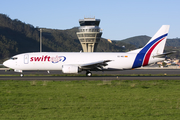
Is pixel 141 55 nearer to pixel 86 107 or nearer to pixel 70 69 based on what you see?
pixel 70 69

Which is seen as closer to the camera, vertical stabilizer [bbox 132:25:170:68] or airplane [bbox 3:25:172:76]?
airplane [bbox 3:25:172:76]

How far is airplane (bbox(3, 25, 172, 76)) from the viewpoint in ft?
114

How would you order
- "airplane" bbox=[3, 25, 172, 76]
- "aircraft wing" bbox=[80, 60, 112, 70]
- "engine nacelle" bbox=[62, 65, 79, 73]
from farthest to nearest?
"airplane" bbox=[3, 25, 172, 76]
"aircraft wing" bbox=[80, 60, 112, 70]
"engine nacelle" bbox=[62, 65, 79, 73]

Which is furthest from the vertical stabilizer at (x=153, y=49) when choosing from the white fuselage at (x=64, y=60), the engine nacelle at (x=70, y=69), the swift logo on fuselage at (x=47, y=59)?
the swift logo on fuselage at (x=47, y=59)

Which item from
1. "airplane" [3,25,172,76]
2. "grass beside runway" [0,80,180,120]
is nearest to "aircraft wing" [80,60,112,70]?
"airplane" [3,25,172,76]

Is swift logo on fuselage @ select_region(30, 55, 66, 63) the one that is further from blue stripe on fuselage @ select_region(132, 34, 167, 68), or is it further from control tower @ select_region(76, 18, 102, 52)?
control tower @ select_region(76, 18, 102, 52)

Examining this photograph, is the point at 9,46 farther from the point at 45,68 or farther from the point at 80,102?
the point at 80,102

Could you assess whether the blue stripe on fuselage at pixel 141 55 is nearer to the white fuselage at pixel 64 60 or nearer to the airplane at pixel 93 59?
the airplane at pixel 93 59

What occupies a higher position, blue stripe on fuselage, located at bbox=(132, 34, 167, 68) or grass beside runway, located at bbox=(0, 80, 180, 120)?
blue stripe on fuselage, located at bbox=(132, 34, 167, 68)

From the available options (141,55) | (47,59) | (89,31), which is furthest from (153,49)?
(89,31)

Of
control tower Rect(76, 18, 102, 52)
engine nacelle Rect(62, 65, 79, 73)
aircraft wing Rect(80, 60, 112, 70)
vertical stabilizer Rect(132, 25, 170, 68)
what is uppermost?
control tower Rect(76, 18, 102, 52)

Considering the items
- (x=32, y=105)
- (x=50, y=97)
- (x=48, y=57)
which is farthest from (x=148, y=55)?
(x=32, y=105)

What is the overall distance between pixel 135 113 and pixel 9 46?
167 m

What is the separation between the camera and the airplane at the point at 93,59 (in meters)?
34.7
